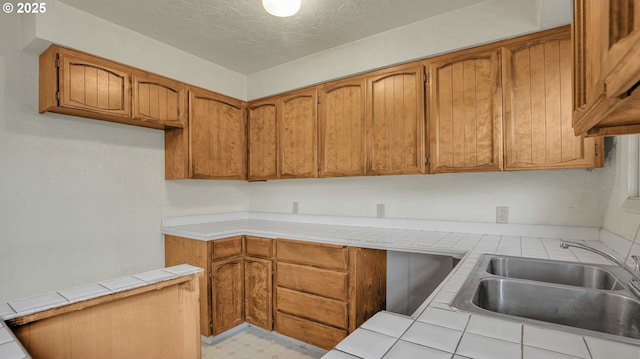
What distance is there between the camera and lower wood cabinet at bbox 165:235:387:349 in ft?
7.30

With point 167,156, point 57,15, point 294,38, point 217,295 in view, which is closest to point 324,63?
point 294,38

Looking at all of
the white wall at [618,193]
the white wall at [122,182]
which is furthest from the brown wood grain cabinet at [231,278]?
the white wall at [618,193]

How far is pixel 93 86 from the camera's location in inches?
86.7

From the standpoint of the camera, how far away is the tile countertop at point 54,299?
2.32 feet

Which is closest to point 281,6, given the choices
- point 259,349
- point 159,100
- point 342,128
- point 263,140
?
point 342,128

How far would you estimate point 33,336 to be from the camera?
89 centimetres

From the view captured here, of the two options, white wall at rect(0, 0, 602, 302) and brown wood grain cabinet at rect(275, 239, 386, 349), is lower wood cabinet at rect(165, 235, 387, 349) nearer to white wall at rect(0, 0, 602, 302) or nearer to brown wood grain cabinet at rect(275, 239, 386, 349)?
brown wood grain cabinet at rect(275, 239, 386, 349)

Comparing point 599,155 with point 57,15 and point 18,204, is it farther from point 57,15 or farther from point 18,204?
point 18,204

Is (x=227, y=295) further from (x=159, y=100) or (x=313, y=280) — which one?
(x=159, y=100)

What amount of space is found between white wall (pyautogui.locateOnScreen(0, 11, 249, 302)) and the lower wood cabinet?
388mm

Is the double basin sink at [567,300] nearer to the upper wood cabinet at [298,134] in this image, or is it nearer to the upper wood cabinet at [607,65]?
the upper wood cabinet at [607,65]

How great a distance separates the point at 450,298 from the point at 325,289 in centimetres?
141

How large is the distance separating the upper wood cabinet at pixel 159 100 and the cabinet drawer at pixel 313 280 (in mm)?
1546

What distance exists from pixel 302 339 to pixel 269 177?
147cm
